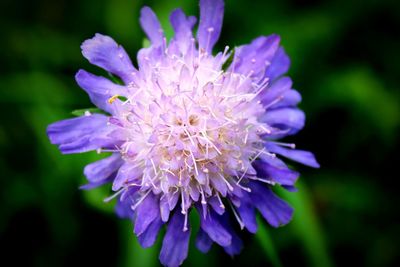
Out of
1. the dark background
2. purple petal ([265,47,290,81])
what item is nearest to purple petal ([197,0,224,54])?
purple petal ([265,47,290,81])

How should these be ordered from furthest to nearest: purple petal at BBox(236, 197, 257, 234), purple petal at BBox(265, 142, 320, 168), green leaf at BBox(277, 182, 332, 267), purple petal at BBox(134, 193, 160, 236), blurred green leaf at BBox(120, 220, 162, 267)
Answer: green leaf at BBox(277, 182, 332, 267)
blurred green leaf at BBox(120, 220, 162, 267)
purple petal at BBox(265, 142, 320, 168)
purple petal at BBox(236, 197, 257, 234)
purple petal at BBox(134, 193, 160, 236)

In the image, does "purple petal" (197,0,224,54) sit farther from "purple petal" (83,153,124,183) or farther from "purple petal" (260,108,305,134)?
"purple petal" (83,153,124,183)

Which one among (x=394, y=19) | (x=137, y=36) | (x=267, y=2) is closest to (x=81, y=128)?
(x=137, y=36)

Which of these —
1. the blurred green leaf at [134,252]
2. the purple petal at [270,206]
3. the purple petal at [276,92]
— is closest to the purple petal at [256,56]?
the purple petal at [276,92]

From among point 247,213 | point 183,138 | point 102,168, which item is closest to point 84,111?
point 102,168

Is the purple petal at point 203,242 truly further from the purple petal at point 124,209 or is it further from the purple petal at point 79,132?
the purple petal at point 79,132

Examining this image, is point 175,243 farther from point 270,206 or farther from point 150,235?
point 270,206

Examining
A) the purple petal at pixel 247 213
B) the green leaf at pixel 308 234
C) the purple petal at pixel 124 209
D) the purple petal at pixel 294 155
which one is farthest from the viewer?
the green leaf at pixel 308 234
